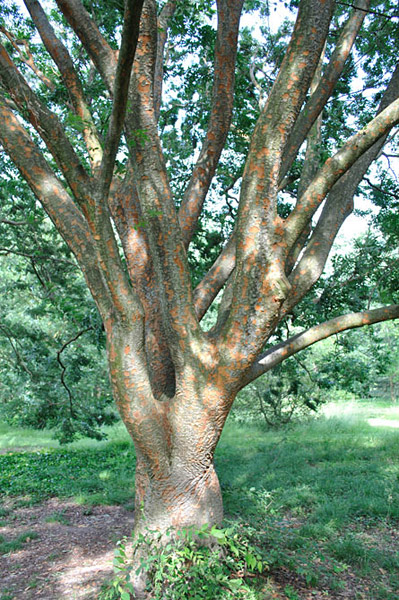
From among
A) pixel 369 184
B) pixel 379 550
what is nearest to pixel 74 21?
pixel 369 184

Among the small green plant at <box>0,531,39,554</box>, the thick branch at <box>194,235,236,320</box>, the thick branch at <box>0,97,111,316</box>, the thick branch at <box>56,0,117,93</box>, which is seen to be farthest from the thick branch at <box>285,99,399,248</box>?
the small green plant at <box>0,531,39,554</box>

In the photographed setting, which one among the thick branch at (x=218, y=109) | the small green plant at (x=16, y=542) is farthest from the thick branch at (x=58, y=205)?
the small green plant at (x=16, y=542)

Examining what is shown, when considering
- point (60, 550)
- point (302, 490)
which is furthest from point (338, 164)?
point (302, 490)

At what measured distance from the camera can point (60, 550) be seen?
399 cm

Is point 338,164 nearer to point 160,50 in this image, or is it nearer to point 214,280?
point 214,280

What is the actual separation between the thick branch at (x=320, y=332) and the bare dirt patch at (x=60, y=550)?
6.24 ft

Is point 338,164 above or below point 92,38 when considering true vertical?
below

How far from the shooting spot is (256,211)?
9.40 ft

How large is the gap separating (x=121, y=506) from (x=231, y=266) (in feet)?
11.3

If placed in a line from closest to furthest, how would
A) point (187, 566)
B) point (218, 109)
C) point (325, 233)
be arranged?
point (187, 566) < point (325, 233) < point (218, 109)

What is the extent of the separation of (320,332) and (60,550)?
300cm

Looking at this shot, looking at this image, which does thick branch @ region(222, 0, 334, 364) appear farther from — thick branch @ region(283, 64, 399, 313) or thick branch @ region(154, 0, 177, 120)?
thick branch @ region(154, 0, 177, 120)

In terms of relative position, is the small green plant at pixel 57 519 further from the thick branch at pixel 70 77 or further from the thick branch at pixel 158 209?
the thick branch at pixel 70 77

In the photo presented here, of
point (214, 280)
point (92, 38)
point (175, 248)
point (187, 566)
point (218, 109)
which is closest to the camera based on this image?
point (187, 566)
